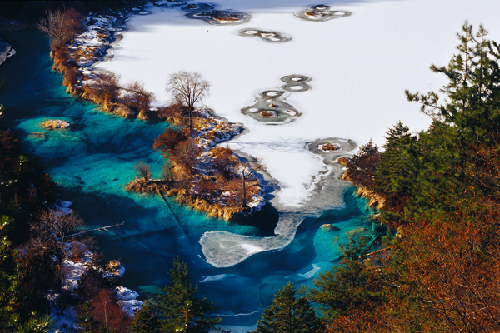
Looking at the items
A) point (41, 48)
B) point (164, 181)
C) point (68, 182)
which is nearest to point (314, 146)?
point (164, 181)

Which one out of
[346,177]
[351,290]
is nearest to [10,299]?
[351,290]

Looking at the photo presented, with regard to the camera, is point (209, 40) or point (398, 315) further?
point (209, 40)

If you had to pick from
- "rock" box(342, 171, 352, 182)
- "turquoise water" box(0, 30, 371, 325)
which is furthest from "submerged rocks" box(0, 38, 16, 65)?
"rock" box(342, 171, 352, 182)

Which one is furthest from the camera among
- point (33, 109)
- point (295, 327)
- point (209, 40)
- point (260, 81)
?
point (209, 40)

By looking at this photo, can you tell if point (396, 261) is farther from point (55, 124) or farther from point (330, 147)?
point (55, 124)

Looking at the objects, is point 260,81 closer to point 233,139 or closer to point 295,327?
point 233,139

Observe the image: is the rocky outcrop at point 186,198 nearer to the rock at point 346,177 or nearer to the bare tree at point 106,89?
the rock at point 346,177
